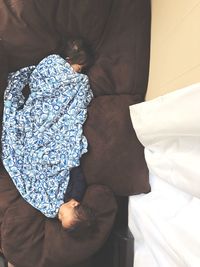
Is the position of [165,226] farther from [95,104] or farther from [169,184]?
[95,104]

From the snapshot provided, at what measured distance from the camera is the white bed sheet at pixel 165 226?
4.22 ft

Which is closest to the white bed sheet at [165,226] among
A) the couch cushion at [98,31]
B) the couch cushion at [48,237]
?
the couch cushion at [48,237]

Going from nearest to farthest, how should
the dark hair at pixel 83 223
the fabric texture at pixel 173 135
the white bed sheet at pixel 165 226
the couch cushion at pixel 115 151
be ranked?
the fabric texture at pixel 173 135, the white bed sheet at pixel 165 226, the dark hair at pixel 83 223, the couch cushion at pixel 115 151

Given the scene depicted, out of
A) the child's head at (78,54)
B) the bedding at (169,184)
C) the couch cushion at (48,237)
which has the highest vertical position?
the child's head at (78,54)

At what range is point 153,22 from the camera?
165 centimetres

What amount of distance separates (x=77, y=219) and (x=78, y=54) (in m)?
0.70

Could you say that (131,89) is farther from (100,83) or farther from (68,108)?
(68,108)

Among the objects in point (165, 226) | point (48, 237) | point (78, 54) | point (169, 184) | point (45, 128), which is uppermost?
point (78, 54)

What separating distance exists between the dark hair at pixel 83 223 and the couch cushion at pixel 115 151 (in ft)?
0.55

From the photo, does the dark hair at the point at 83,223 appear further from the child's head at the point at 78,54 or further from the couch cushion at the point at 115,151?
the child's head at the point at 78,54

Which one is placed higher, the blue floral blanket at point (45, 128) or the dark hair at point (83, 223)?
the blue floral blanket at point (45, 128)

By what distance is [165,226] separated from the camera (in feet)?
4.72

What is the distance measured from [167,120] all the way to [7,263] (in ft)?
3.34

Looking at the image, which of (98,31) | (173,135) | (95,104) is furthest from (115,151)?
(98,31)
